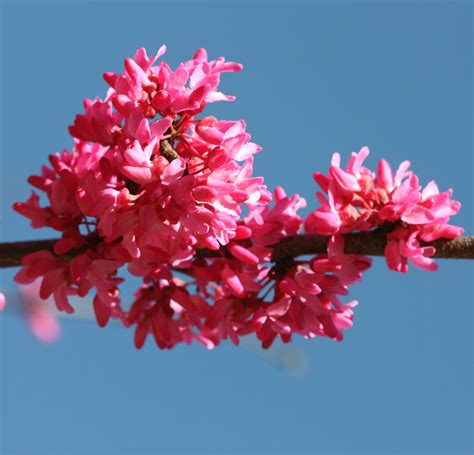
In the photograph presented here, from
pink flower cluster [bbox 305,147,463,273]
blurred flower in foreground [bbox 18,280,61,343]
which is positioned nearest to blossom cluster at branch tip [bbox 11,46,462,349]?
pink flower cluster [bbox 305,147,463,273]

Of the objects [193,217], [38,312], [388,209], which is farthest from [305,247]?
[38,312]

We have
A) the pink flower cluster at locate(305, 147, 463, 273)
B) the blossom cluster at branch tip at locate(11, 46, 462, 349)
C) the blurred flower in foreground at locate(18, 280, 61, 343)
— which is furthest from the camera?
the blurred flower in foreground at locate(18, 280, 61, 343)

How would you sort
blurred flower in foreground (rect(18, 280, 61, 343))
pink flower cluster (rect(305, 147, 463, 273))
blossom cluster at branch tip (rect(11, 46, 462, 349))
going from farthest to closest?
blurred flower in foreground (rect(18, 280, 61, 343))
pink flower cluster (rect(305, 147, 463, 273))
blossom cluster at branch tip (rect(11, 46, 462, 349))

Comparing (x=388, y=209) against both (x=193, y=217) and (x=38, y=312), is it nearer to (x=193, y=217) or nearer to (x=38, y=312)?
(x=193, y=217)

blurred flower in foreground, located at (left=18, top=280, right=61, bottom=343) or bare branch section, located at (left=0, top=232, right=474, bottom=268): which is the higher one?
blurred flower in foreground, located at (left=18, top=280, right=61, bottom=343)

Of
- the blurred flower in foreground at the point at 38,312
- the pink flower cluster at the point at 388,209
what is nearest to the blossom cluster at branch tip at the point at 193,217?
the pink flower cluster at the point at 388,209

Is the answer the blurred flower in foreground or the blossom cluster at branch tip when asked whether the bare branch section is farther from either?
the blurred flower in foreground

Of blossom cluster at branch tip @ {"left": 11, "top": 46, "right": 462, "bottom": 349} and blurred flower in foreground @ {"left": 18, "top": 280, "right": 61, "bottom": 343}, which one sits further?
blurred flower in foreground @ {"left": 18, "top": 280, "right": 61, "bottom": 343}
